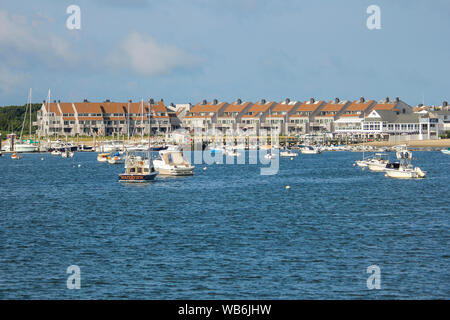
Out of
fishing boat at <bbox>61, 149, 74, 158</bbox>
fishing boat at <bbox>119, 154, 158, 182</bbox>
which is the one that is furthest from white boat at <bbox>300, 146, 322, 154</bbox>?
fishing boat at <bbox>119, 154, 158, 182</bbox>

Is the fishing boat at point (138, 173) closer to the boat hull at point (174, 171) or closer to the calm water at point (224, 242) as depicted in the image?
the calm water at point (224, 242)

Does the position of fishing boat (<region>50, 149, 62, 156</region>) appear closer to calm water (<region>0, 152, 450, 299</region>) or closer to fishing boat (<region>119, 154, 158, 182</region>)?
fishing boat (<region>119, 154, 158, 182</region>)

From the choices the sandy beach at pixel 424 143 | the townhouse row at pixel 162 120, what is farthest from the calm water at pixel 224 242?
the townhouse row at pixel 162 120

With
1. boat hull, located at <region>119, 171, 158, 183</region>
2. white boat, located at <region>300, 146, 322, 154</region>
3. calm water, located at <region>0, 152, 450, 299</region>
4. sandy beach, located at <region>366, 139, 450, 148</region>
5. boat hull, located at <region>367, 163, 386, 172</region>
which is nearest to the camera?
calm water, located at <region>0, 152, 450, 299</region>

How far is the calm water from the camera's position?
2739 centimetres

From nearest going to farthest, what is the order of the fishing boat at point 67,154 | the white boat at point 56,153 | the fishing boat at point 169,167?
the fishing boat at point 169,167
the fishing boat at point 67,154
the white boat at point 56,153

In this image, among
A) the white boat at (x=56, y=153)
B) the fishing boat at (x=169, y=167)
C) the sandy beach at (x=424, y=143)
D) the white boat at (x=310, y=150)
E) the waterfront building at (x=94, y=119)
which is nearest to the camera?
the fishing boat at (x=169, y=167)

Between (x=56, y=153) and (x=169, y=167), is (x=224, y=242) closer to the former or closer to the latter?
(x=169, y=167)

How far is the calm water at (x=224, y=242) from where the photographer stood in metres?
27.4

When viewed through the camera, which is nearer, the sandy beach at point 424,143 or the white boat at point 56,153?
the white boat at point 56,153

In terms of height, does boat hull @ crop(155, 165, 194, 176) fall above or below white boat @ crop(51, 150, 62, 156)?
below

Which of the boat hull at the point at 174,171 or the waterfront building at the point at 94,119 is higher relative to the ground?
the waterfront building at the point at 94,119

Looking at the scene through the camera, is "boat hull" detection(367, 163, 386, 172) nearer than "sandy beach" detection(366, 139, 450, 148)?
Yes
